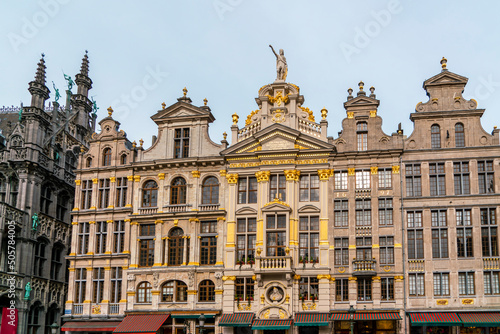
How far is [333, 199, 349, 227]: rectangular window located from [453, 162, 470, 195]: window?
24.8 ft

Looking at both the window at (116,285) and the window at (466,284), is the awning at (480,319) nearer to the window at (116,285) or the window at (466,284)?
the window at (466,284)

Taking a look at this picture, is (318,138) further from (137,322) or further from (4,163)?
(4,163)

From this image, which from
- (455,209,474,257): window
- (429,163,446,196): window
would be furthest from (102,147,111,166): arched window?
(455,209,474,257): window

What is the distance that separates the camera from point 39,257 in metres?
52.7

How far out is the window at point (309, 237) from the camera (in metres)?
43.9

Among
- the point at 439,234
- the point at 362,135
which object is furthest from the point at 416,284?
the point at 362,135

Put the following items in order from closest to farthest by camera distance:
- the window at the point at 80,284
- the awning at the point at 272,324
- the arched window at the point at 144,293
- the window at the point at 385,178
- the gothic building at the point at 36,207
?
the awning at the point at 272,324, the window at the point at 385,178, the arched window at the point at 144,293, the window at the point at 80,284, the gothic building at the point at 36,207

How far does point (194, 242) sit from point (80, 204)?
10540mm

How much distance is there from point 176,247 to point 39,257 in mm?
13776

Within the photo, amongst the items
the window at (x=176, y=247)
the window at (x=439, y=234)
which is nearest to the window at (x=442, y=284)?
the window at (x=439, y=234)

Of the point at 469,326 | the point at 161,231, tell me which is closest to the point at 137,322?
the point at 161,231

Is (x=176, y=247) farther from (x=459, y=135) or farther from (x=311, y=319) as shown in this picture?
(x=459, y=135)

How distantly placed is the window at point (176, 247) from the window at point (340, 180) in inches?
473

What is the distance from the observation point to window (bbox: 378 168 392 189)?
4403cm
